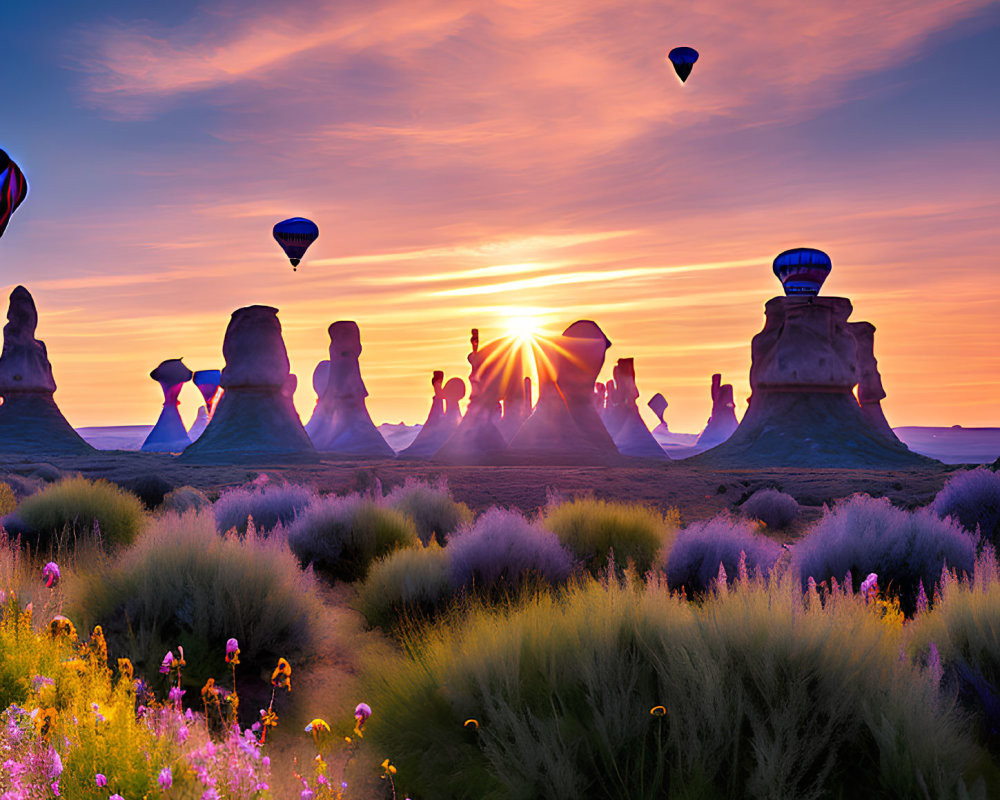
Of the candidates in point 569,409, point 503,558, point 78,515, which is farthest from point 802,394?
point 78,515

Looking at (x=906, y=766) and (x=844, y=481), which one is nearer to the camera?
(x=906, y=766)

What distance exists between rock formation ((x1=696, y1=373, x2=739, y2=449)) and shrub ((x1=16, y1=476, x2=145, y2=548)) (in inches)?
2510

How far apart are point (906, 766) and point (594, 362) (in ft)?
102

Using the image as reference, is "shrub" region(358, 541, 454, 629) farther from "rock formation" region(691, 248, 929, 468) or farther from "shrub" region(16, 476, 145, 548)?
"rock formation" region(691, 248, 929, 468)

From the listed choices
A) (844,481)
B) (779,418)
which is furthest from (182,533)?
(779,418)

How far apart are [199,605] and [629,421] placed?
158ft

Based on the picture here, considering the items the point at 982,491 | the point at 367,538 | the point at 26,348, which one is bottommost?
the point at 367,538

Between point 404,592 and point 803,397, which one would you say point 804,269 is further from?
point 404,592

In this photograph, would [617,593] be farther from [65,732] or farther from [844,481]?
[844,481]

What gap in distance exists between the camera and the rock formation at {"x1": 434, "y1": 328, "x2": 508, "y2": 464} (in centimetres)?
3206

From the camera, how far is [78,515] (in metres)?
9.78

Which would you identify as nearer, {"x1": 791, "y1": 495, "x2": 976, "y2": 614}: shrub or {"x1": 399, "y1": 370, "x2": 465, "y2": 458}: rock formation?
{"x1": 791, "y1": 495, "x2": 976, "y2": 614}: shrub

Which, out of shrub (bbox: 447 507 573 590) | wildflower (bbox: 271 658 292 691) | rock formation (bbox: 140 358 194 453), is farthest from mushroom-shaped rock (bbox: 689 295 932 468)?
rock formation (bbox: 140 358 194 453)

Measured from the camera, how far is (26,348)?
34531mm
